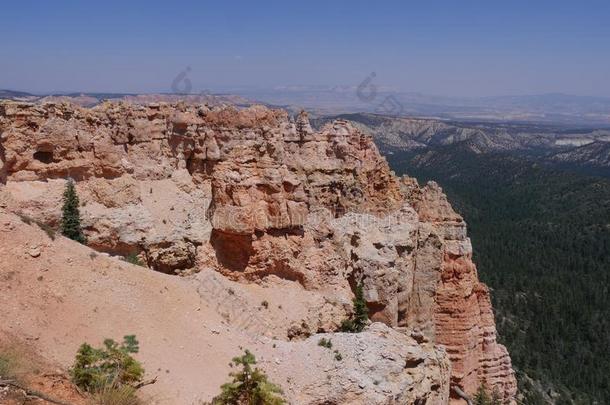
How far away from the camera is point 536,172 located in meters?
197

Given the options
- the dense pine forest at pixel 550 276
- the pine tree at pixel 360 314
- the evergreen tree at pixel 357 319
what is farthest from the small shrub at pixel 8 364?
the dense pine forest at pixel 550 276

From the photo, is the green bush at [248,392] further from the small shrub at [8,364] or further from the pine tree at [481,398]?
the pine tree at [481,398]

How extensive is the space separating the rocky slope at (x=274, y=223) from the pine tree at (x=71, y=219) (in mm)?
1154

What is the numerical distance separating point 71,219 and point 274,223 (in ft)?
27.4

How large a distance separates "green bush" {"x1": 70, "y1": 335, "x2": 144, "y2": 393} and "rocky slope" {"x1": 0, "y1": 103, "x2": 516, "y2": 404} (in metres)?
3.37

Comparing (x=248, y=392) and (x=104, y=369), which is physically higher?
(x=104, y=369)

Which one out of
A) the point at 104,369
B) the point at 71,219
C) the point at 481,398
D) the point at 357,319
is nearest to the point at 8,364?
the point at 104,369

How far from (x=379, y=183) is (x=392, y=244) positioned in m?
4.89

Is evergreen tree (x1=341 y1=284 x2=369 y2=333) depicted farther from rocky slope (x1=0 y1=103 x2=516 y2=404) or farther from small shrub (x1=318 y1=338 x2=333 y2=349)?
small shrub (x1=318 y1=338 x2=333 y2=349)

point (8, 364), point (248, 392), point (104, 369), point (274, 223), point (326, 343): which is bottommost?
point (326, 343)

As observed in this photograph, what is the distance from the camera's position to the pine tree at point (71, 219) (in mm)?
22453

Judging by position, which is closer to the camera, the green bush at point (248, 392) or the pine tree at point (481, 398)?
the green bush at point (248, 392)

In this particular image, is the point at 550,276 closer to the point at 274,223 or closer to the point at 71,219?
the point at 274,223

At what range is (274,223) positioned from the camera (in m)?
24.0
